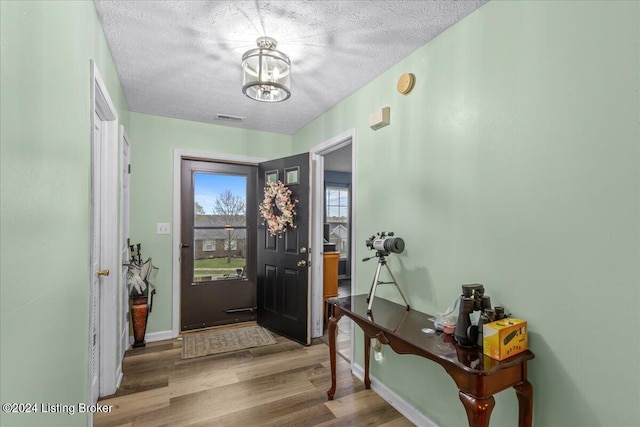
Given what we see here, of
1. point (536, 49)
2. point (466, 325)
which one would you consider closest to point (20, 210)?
point (466, 325)

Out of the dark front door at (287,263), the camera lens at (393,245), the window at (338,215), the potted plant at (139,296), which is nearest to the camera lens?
the camera lens at (393,245)

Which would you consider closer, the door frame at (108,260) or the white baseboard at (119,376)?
the door frame at (108,260)

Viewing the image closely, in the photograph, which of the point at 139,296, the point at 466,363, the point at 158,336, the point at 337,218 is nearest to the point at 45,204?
the point at 466,363

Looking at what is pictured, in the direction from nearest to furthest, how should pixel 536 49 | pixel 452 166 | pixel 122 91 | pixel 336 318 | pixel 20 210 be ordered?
pixel 20 210 < pixel 536 49 < pixel 452 166 < pixel 336 318 < pixel 122 91

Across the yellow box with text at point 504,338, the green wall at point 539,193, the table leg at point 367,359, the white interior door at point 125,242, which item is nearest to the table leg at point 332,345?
the table leg at point 367,359

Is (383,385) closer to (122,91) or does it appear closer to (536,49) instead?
(536,49)

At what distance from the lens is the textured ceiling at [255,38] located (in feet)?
5.61

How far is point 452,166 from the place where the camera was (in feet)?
6.15

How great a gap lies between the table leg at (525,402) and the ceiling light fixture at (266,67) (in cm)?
202

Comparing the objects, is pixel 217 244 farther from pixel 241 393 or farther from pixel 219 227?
pixel 241 393

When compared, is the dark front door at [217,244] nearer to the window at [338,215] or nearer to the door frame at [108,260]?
the door frame at [108,260]

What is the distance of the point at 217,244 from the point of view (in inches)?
152

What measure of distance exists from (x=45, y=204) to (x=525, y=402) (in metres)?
2.06

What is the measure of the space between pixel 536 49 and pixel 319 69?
4.65 ft
